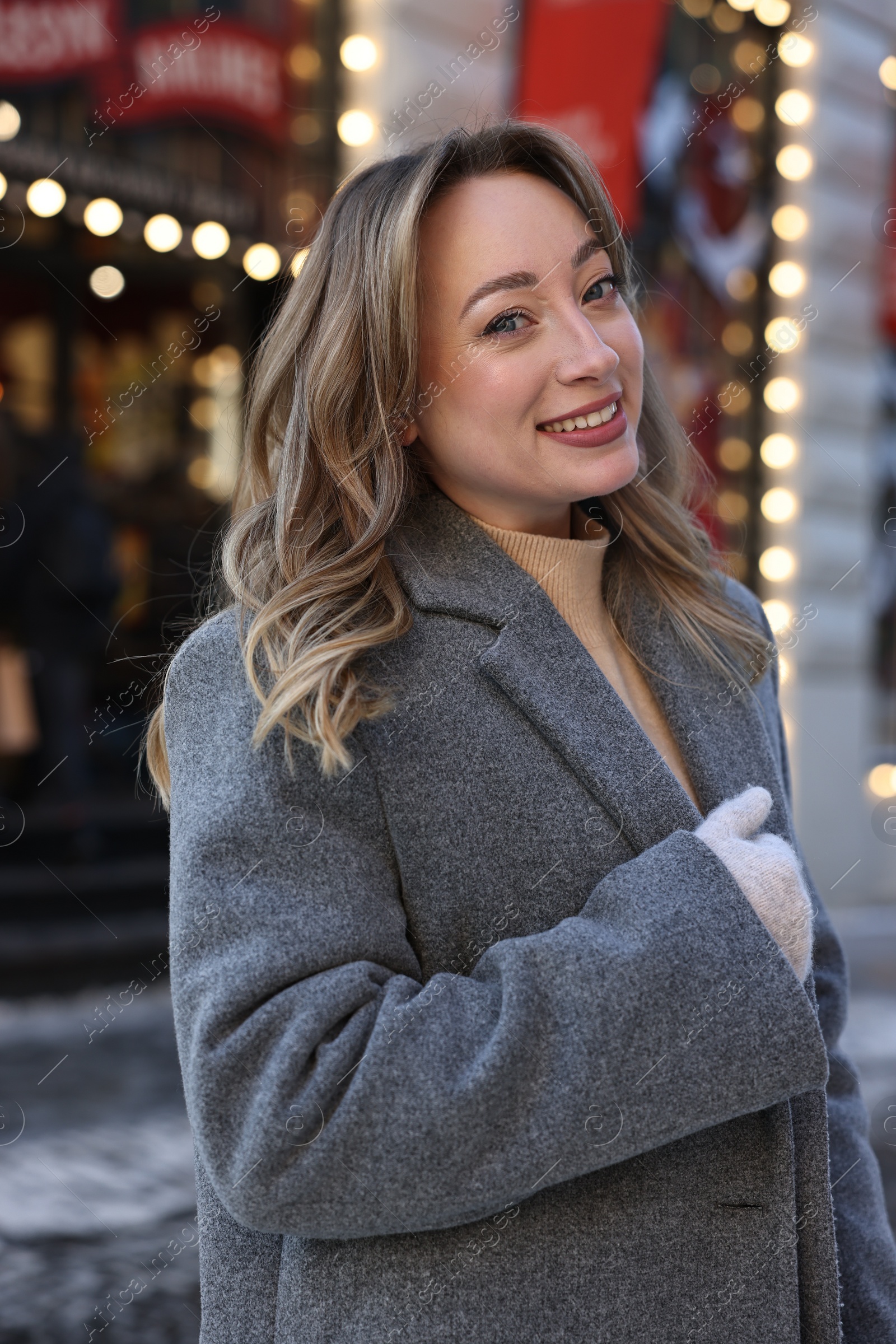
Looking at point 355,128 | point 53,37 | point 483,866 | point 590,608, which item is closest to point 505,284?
point 590,608

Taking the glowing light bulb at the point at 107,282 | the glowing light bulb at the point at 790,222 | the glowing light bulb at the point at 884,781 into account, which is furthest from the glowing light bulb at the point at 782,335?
the glowing light bulb at the point at 107,282

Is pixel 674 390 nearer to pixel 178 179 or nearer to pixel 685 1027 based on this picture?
pixel 178 179

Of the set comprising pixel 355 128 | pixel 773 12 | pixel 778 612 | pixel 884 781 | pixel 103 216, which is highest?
pixel 773 12

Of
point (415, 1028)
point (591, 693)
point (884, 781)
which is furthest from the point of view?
point (884, 781)

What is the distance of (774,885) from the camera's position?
1.40m

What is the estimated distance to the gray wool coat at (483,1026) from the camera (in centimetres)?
126

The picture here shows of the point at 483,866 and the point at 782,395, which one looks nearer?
the point at 483,866

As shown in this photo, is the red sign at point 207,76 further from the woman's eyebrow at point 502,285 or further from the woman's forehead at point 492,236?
the woman's eyebrow at point 502,285

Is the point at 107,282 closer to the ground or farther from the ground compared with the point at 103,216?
closer to the ground

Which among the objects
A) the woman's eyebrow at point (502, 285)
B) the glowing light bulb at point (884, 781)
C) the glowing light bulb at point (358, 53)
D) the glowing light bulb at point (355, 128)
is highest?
the glowing light bulb at point (358, 53)

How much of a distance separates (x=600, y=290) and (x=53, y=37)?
16.8 feet

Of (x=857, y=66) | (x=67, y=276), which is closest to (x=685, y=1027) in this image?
(x=67, y=276)

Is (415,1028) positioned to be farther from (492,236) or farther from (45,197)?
(45,197)

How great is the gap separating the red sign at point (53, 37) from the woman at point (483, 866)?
4.86 m
